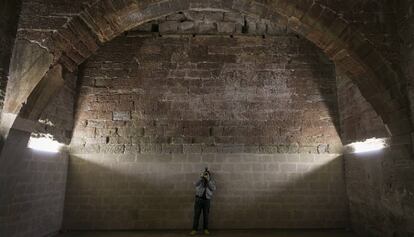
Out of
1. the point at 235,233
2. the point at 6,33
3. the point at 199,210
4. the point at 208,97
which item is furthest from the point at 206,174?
the point at 6,33

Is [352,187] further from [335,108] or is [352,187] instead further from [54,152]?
[54,152]

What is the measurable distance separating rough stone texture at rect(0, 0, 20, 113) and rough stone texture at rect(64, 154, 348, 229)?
3.28 metres

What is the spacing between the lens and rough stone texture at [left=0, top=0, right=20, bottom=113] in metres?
3.11

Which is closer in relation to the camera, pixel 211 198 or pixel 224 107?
pixel 211 198

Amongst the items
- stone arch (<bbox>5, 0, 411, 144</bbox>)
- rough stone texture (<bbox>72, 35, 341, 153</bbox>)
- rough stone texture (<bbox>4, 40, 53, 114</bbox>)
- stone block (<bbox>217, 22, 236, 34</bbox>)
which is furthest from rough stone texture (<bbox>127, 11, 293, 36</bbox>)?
rough stone texture (<bbox>4, 40, 53, 114</bbox>)

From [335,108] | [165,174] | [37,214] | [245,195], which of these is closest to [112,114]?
[165,174]

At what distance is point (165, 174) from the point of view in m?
6.12

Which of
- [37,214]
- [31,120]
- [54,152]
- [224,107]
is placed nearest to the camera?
[31,120]

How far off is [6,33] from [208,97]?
4085 mm

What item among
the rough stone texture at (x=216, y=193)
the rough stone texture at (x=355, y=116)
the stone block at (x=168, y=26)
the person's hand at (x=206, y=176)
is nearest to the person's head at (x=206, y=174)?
the person's hand at (x=206, y=176)

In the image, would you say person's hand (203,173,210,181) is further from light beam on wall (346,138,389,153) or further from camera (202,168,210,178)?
light beam on wall (346,138,389,153)

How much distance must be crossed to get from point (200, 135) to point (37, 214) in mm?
3527

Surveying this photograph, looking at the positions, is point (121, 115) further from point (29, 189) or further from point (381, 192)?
point (381, 192)

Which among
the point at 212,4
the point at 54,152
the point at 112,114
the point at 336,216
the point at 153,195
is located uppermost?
the point at 212,4
